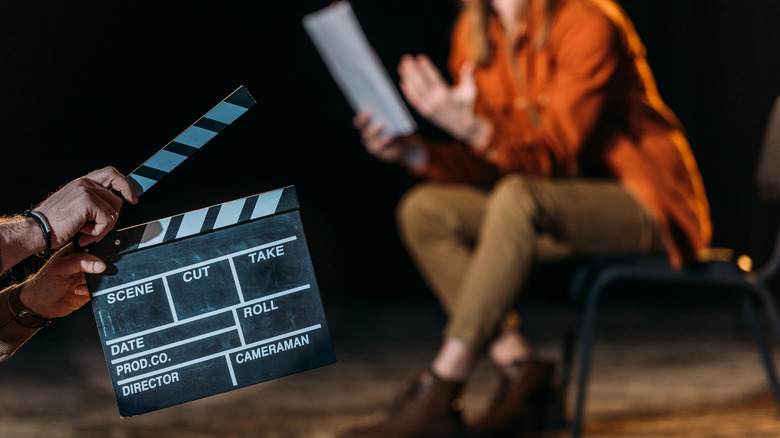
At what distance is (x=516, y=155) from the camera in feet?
4.84

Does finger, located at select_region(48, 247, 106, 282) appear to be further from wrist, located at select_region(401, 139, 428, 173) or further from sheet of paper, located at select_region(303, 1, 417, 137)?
wrist, located at select_region(401, 139, 428, 173)

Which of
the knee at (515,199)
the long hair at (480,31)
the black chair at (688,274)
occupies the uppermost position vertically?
the long hair at (480,31)

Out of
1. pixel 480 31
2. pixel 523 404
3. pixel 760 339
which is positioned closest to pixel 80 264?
pixel 523 404

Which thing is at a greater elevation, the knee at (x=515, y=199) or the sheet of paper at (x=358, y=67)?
the sheet of paper at (x=358, y=67)

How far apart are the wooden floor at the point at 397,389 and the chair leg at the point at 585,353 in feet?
0.50

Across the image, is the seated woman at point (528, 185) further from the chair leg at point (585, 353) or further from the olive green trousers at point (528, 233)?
the chair leg at point (585, 353)

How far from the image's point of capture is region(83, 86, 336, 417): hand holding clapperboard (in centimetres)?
76

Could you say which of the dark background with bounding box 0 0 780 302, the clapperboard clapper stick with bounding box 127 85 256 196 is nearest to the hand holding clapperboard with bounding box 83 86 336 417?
the clapperboard clapper stick with bounding box 127 85 256 196

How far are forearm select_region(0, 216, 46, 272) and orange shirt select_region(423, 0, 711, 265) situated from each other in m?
0.98

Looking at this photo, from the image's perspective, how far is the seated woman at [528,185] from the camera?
1392 millimetres

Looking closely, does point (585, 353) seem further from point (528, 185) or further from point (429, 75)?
point (429, 75)

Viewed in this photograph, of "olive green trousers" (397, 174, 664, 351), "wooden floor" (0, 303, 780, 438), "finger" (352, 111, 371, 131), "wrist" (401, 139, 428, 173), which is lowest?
"wooden floor" (0, 303, 780, 438)

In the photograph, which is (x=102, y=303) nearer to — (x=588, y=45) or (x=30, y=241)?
(x=30, y=241)

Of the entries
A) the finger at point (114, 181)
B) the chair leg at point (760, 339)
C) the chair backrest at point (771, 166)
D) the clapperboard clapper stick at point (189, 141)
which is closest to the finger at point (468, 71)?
the chair backrest at point (771, 166)
